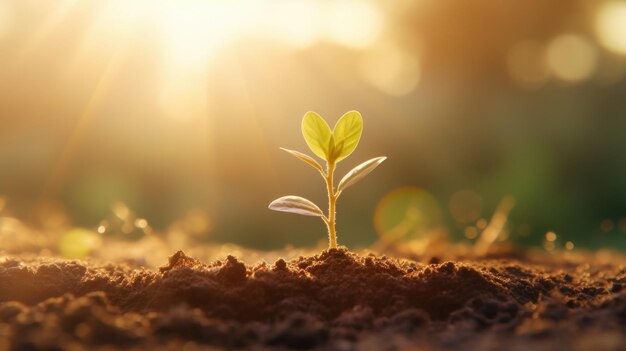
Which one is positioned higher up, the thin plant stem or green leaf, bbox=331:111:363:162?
green leaf, bbox=331:111:363:162

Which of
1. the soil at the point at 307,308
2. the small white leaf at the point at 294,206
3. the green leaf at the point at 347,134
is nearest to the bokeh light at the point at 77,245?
the soil at the point at 307,308

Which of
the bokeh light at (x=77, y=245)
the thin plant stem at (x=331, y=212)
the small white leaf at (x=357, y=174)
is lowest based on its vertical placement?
the thin plant stem at (x=331, y=212)

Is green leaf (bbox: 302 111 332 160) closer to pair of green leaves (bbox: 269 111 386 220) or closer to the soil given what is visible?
pair of green leaves (bbox: 269 111 386 220)

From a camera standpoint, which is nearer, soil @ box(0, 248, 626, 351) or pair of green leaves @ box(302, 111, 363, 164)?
soil @ box(0, 248, 626, 351)

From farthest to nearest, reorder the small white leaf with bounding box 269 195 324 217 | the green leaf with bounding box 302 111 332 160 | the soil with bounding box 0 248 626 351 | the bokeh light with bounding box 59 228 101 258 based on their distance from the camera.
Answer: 1. the bokeh light with bounding box 59 228 101 258
2. the green leaf with bounding box 302 111 332 160
3. the small white leaf with bounding box 269 195 324 217
4. the soil with bounding box 0 248 626 351

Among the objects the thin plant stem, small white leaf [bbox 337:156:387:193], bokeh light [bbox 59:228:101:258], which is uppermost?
bokeh light [bbox 59:228:101:258]

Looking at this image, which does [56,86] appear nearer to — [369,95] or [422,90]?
[369,95]

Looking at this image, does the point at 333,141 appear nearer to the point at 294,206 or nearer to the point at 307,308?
the point at 294,206

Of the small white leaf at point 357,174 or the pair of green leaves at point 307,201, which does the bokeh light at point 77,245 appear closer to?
the pair of green leaves at point 307,201

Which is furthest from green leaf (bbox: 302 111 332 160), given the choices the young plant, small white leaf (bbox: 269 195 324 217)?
small white leaf (bbox: 269 195 324 217)
